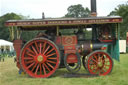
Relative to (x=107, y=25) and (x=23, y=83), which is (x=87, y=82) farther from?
(x=107, y=25)

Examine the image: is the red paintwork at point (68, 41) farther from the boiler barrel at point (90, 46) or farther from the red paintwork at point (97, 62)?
the red paintwork at point (97, 62)

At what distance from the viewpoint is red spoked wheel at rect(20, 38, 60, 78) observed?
6.41m

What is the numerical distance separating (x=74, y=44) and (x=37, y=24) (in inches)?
61.3

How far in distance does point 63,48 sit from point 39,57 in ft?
3.12

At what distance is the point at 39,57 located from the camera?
6402 millimetres

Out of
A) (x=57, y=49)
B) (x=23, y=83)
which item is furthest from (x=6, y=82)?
(x=57, y=49)

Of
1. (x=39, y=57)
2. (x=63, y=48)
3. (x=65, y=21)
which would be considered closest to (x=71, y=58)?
(x=63, y=48)

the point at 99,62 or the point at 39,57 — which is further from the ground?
the point at 39,57

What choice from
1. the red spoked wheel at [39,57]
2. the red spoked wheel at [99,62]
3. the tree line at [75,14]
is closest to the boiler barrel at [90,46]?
the red spoked wheel at [99,62]

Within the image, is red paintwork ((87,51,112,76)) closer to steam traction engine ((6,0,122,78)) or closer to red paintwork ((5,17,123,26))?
steam traction engine ((6,0,122,78))

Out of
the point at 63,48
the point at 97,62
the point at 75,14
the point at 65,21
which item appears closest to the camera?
the point at 65,21

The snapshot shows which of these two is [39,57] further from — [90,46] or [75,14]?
[75,14]

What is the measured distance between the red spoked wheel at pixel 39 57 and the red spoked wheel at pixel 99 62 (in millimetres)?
1189

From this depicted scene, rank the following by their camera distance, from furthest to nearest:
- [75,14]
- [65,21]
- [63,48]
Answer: [75,14]
[63,48]
[65,21]
